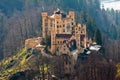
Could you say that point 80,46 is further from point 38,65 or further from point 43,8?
point 43,8

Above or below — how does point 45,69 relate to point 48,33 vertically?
below

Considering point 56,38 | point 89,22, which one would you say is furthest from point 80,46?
point 89,22

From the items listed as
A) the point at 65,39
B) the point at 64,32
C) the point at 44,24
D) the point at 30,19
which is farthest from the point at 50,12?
the point at 65,39

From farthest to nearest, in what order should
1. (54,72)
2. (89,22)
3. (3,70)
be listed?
(89,22)
(3,70)
(54,72)

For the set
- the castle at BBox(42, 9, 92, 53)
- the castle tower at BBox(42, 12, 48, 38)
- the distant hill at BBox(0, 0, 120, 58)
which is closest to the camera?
the castle at BBox(42, 9, 92, 53)

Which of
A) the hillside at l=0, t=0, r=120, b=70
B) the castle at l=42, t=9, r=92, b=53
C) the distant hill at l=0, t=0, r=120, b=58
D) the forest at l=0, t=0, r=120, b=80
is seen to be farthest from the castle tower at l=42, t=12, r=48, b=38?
the distant hill at l=0, t=0, r=120, b=58

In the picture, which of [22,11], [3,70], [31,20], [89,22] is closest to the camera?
[3,70]

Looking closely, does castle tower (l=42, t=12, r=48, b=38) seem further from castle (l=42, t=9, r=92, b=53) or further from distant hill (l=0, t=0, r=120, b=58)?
distant hill (l=0, t=0, r=120, b=58)

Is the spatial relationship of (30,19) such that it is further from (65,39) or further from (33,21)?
(65,39)

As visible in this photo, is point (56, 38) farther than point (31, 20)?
No
